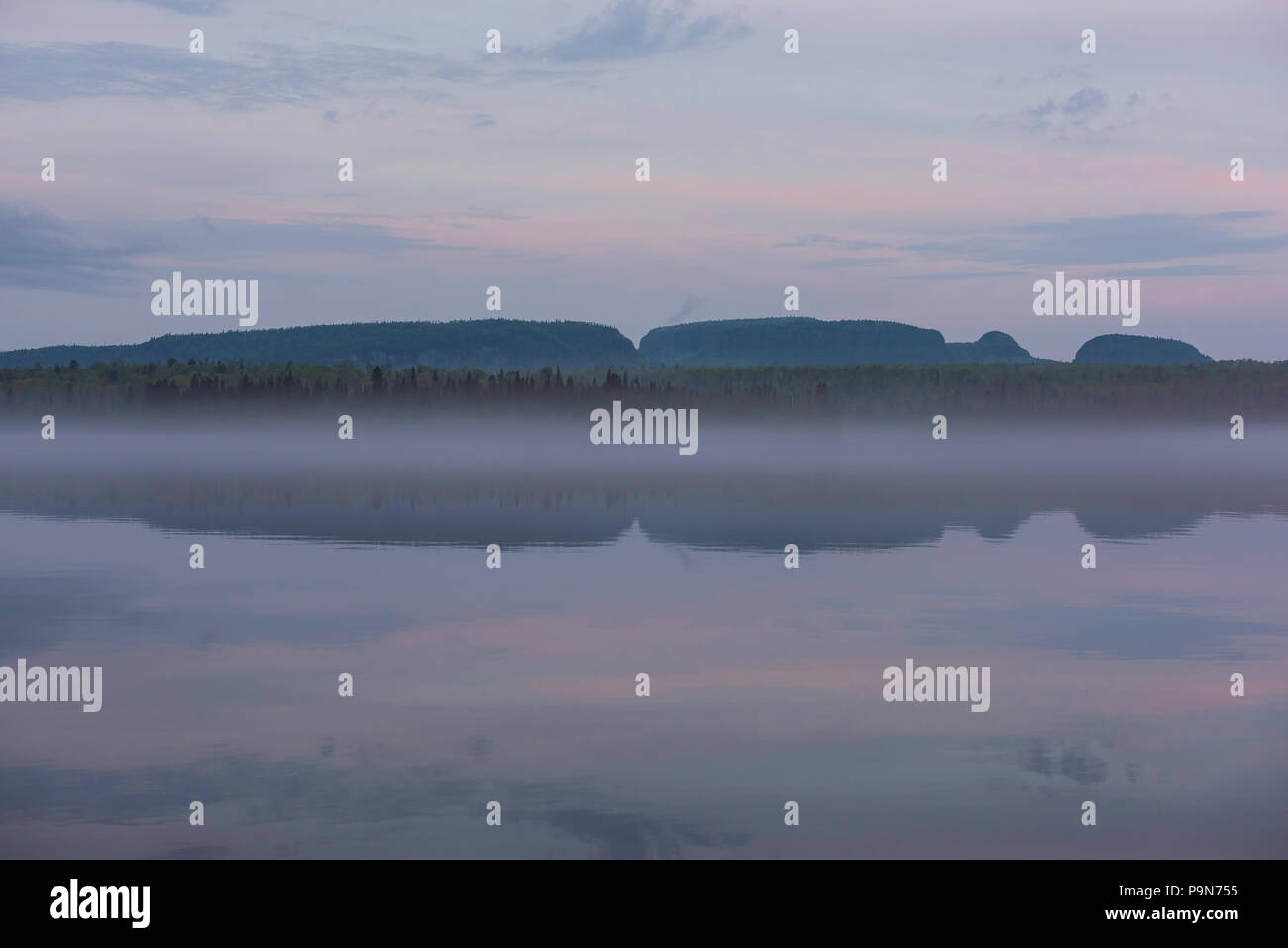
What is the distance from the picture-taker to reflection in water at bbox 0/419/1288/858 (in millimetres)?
16438

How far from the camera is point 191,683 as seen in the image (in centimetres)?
2364

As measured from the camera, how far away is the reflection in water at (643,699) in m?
16.4

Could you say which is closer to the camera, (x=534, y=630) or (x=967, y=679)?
(x=967, y=679)

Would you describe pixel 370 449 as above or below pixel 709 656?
above

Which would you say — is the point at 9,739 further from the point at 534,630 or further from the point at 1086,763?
the point at 1086,763

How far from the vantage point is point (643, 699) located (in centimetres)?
2261

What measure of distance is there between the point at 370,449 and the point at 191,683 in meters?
151

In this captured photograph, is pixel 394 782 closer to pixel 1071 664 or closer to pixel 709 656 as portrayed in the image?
pixel 709 656
